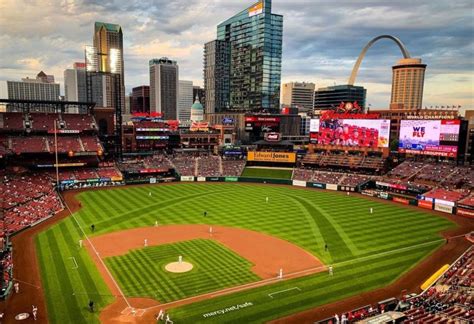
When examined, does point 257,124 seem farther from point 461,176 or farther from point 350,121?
point 461,176

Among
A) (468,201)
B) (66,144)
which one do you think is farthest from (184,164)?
(468,201)

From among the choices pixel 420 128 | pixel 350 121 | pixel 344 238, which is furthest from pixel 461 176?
pixel 344 238

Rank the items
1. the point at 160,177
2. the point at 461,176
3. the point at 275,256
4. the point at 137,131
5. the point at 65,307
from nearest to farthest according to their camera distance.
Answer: the point at 65,307, the point at 275,256, the point at 461,176, the point at 160,177, the point at 137,131

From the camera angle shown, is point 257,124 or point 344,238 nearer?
point 344,238

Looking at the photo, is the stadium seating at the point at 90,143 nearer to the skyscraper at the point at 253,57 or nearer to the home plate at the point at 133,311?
the home plate at the point at 133,311

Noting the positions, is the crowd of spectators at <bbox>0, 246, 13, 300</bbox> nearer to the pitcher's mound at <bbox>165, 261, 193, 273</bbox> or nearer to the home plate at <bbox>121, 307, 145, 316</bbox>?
the home plate at <bbox>121, 307, 145, 316</bbox>

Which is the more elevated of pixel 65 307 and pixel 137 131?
pixel 137 131

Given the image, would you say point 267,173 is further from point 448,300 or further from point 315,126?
point 448,300

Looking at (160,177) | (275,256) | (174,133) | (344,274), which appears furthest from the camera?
(174,133)
